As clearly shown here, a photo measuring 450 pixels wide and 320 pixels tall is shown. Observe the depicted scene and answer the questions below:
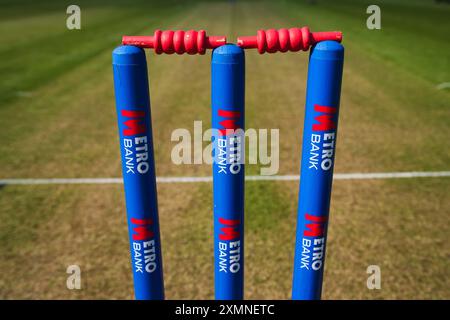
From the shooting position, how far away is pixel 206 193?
5.43m

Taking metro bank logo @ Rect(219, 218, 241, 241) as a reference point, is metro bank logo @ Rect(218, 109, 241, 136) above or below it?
above

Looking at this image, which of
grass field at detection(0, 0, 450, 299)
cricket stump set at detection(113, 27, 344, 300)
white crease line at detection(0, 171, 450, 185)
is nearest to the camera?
cricket stump set at detection(113, 27, 344, 300)

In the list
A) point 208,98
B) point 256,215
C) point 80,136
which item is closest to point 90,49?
point 208,98

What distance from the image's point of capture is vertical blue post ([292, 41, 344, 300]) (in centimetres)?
235

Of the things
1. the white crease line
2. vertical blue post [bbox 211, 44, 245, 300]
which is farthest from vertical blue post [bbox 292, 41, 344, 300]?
the white crease line

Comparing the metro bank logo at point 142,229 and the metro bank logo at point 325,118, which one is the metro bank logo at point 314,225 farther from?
the metro bank logo at point 142,229

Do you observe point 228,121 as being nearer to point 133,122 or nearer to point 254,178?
point 133,122

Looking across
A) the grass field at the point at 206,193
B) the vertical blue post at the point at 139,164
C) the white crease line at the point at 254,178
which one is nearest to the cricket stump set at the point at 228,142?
the vertical blue post at the point at 139,164

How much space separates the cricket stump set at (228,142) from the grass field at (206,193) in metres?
0.97

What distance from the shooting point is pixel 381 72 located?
468 inches

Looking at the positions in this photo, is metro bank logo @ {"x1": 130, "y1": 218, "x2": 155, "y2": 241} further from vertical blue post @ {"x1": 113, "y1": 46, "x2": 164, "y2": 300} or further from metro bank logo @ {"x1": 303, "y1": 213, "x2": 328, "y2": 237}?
metro bank logo @ {"x1": 303, "y1": 213, "x2": 328, "y2": 237}

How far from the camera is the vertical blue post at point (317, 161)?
7.70 ft

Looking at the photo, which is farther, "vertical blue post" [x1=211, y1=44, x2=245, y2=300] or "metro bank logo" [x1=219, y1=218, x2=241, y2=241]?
"metro bank logo" [x1=219, y1=218, x2=241, y2=241]

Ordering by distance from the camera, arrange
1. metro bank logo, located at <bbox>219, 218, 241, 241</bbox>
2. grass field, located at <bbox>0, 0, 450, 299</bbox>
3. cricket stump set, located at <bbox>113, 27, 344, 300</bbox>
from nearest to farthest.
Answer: cricket stump set, located at <bbox>113, 27, 344, 300</bbox> → metro bank logo, located at <bbox>219, 218, 241, 241</bbox> → grass field, located at <bbox>0, 0, 450, 299</bbox>
